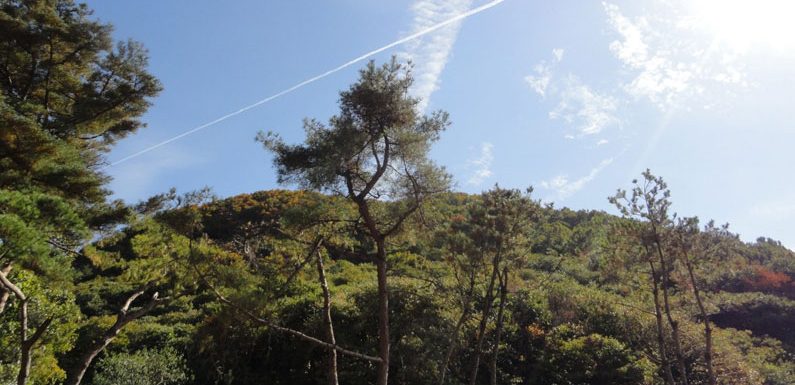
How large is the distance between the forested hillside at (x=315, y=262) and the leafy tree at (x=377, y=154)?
3cm

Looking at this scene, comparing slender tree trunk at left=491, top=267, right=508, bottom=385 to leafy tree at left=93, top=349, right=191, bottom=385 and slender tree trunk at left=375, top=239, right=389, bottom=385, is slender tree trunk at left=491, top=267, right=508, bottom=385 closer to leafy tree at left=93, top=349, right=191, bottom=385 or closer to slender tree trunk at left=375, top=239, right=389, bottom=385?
slender tree trunk at left=375, top=239, right=389, bottom=385

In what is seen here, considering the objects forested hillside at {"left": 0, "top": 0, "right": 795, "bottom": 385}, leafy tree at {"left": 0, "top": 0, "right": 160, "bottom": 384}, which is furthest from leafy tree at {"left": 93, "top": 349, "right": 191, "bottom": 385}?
leafy tree at {"left": 0, "top": 0, "right": 160, "bottom": 384}

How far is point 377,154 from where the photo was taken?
7961 mm

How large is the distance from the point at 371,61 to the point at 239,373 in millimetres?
12363

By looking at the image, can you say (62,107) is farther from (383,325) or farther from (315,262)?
(383,325)

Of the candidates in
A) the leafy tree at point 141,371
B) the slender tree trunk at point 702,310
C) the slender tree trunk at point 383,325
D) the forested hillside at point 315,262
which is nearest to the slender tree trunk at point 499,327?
the forested hillside at point 315,262

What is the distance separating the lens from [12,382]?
1015 centimetres

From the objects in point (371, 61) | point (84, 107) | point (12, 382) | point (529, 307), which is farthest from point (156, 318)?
point (371, 61)

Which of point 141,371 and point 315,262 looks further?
point 141,371

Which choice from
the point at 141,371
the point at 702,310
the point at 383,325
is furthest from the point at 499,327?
the point at 141,371

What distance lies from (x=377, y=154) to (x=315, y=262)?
99.4 inches

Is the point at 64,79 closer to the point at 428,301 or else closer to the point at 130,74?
the point at 130,74

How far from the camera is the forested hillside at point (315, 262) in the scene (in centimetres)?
734

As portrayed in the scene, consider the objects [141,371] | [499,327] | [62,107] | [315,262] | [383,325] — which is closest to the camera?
[383,325]
